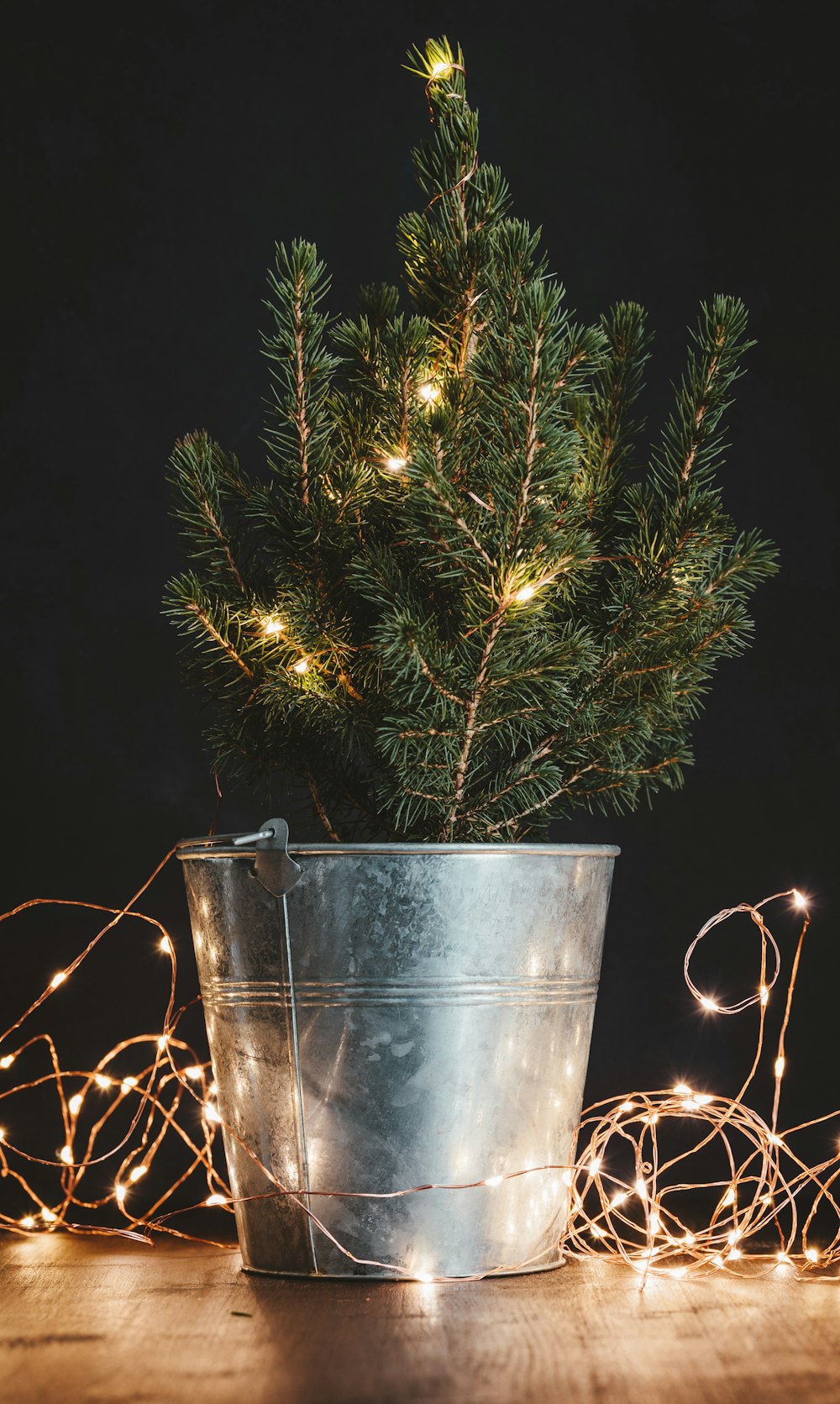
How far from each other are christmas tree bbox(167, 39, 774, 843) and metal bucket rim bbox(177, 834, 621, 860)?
0.05 metres

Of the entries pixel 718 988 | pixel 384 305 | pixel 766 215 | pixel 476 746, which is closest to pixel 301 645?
pixel 476 746

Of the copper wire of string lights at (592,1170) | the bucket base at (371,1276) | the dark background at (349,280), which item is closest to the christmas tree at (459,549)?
the copper wire of string lights at (592,1170)

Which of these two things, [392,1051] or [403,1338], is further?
[392,1051]

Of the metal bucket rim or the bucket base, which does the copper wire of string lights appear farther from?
the metal bucket rim

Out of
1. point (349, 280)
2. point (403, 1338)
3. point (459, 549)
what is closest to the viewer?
point (403, 1338)

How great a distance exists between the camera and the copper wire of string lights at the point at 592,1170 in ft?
3.59

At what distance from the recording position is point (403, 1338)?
89 centimetres

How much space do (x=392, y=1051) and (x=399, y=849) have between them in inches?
5.8

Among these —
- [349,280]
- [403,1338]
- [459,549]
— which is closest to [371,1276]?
[403,1338]

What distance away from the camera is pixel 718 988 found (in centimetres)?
160

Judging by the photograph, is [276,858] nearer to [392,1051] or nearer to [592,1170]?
[392,1051]

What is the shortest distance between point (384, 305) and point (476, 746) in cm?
39

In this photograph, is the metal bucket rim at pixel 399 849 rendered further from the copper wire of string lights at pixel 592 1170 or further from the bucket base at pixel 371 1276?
the bucket base at pixel 371 1276

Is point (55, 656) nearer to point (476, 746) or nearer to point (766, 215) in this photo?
point (476, 746)
